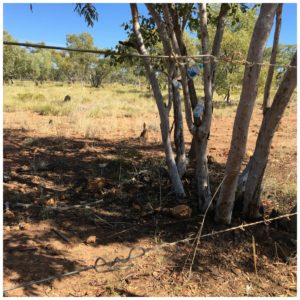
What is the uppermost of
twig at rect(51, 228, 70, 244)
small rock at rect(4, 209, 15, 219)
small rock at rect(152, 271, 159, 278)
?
small rock at rect(4, 209, 15, 219)

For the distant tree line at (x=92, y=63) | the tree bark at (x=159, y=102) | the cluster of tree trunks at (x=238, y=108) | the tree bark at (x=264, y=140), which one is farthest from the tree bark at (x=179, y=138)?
the distant tree line at (x=92, y=63)

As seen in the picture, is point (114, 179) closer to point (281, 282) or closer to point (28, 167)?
point (28, 167)

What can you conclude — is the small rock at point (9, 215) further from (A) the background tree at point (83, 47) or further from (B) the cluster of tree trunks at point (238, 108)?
(A) the background tree at point (83, 47)

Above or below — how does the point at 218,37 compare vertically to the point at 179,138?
above

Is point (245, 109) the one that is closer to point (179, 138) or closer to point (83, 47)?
point (179, 138)

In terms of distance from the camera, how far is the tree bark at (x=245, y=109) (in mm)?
2078

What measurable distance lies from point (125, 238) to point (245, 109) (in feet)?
5.08

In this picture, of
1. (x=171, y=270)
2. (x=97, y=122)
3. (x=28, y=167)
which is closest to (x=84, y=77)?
(x=97, y=122)

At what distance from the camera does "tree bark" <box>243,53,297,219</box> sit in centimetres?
242

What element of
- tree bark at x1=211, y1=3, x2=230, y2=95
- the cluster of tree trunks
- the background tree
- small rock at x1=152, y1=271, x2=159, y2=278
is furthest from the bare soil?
the background tree

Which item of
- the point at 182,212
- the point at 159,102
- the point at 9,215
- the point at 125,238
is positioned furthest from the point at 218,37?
the point at 9,215

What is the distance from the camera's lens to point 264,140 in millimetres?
2756

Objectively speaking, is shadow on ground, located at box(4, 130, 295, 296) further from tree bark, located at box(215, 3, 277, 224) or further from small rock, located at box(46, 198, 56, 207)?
tree bark, located at box(215, 3, 277, 224)

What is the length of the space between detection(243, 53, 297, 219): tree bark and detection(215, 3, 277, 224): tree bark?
0.24m
